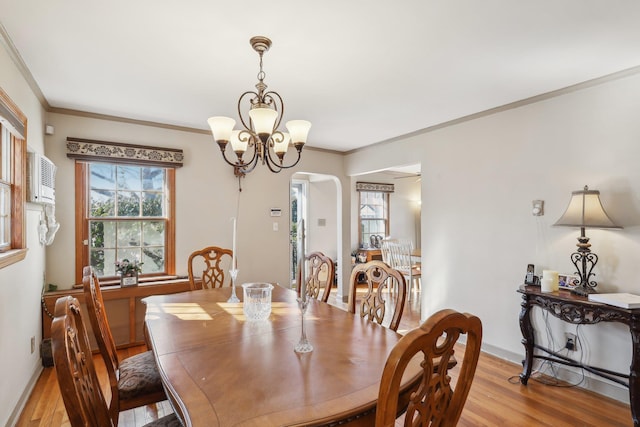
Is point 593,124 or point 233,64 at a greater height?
point 233,64

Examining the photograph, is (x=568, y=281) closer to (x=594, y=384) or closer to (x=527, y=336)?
(x=527, y=336)

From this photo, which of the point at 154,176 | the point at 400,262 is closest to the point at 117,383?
the point at 154,176

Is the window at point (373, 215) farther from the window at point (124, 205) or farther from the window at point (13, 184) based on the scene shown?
the window at point (13, 184)

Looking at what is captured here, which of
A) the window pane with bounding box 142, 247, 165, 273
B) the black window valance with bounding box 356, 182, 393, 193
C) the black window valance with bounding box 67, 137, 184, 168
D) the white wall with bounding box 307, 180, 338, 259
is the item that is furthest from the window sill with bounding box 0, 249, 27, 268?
the black window valance with bounding box 356, 182, 393, 193

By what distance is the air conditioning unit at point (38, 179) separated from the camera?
100 inches

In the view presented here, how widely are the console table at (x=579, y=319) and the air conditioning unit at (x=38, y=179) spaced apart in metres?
3.85

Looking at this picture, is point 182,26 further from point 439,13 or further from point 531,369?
point 531,369

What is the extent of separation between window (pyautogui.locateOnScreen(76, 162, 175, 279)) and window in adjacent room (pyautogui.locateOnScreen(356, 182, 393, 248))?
12.9 ft

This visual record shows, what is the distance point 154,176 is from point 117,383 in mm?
2660

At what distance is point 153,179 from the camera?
3914 mm

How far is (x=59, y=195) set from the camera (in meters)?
3.35

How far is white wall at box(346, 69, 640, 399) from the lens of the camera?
251cm

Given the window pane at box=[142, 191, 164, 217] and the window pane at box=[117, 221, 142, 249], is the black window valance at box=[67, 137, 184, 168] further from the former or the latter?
the window pane at box=[117, 221, 142, 249]

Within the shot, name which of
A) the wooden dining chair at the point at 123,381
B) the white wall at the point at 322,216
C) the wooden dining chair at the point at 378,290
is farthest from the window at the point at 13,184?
the white wall at the point at 322,216
